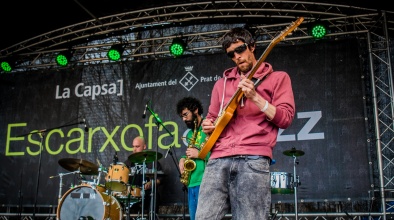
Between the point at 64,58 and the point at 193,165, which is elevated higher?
the point at 64,58

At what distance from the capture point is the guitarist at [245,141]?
255 cm

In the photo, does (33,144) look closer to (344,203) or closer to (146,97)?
(146,97)

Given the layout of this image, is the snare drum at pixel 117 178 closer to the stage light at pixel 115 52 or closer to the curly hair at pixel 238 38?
the stage light at pixel 115 52

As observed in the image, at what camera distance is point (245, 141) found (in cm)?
265

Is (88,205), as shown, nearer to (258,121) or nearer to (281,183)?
(281,183)

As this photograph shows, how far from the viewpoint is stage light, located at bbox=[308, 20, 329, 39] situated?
850 cm

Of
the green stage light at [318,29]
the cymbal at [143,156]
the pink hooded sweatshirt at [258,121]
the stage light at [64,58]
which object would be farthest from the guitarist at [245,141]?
the stage light at [64,58]

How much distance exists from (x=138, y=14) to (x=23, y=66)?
128 inches

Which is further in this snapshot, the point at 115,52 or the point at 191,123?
the point at 115,52

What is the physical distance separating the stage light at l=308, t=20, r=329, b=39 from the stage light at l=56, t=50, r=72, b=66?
211 inches

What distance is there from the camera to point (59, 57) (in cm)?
1012

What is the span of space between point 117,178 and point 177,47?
10.3 feet

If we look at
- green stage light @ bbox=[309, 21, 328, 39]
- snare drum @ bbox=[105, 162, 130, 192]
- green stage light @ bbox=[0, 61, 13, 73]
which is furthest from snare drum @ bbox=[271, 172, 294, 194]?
green stage light @ bbox=[0, 61, 13, 73]

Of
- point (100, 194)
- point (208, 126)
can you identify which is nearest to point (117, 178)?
point (100, 194)
